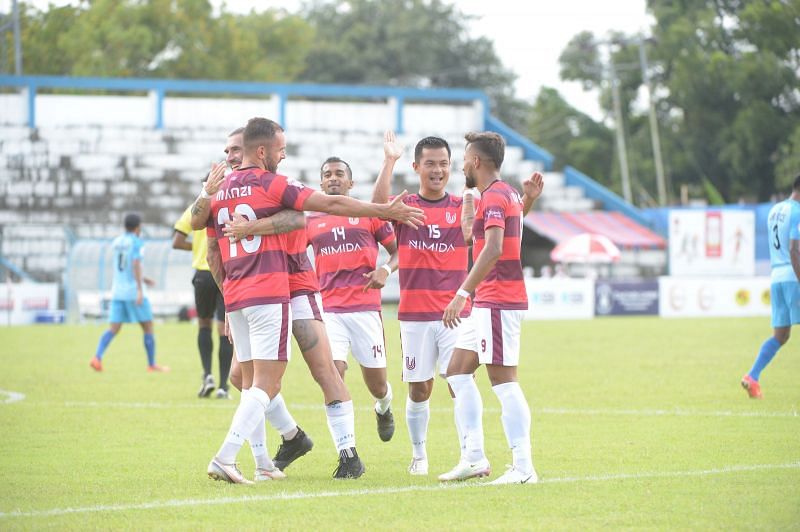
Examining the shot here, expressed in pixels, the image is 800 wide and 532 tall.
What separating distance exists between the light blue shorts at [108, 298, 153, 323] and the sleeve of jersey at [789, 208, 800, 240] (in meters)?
9.45

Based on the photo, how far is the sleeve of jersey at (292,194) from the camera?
8203 mm

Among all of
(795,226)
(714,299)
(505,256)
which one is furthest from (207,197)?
(714,299)

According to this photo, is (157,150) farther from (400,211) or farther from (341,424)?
(400,211)

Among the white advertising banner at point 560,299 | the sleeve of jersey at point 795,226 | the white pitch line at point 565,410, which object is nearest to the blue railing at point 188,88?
the white advertising banner at point 560,299

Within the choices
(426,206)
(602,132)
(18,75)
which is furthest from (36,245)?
(602,132)

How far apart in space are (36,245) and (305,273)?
35.2m

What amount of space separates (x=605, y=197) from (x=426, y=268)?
42169 millimetres

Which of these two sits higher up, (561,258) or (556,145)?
(556,145)

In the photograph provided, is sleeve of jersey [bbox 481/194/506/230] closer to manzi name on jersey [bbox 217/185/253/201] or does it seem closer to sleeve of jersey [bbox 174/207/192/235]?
manzi name on jersey [bbox 217/185/253/201]

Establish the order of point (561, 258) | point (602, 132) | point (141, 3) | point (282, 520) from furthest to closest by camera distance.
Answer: point (602, 132)
point (141, 3)
point (561, 258)
point (282, 520)

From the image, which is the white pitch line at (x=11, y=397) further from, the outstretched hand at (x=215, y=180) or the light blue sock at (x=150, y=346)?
the outstretched hand at (x=215, y=180)

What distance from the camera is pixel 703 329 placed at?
29.2 m

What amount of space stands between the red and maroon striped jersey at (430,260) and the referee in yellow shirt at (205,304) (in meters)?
4.88

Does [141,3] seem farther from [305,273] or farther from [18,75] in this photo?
[305,273]
